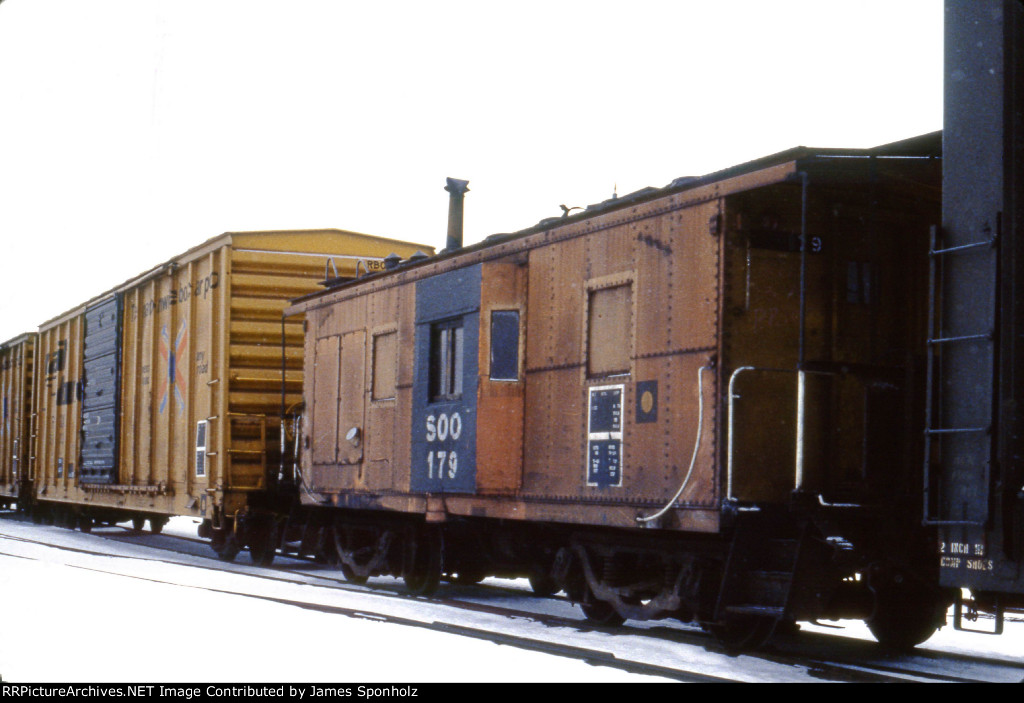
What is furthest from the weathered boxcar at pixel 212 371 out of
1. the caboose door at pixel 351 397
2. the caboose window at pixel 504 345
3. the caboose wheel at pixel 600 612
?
the caboose wheel at pixel 600 612

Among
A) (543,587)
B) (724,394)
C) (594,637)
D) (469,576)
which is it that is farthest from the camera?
(543,587)

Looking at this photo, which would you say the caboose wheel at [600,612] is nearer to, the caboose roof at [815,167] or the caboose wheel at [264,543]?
the caboose roof at [815,167]

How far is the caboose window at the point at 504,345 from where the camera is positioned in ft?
33.8

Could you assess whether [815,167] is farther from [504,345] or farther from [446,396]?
[446,396]

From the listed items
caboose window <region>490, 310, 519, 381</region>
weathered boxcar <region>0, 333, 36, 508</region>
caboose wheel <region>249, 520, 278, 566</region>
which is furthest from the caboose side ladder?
weathered boxcar <region>0, 333, 36, 508</region>

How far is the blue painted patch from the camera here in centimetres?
1048

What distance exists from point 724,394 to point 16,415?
24.6 meters

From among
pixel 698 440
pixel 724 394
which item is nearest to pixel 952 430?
pixel 724 394

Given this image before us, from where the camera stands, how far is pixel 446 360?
11.2 meters

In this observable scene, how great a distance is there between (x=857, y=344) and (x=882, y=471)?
945 mm

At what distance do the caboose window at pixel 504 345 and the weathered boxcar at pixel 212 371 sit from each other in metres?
4.99

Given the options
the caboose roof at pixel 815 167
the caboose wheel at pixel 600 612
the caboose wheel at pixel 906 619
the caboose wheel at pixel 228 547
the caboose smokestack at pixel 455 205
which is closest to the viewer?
the caboose roof at pixel 815 167

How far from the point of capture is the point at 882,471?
833 cm
